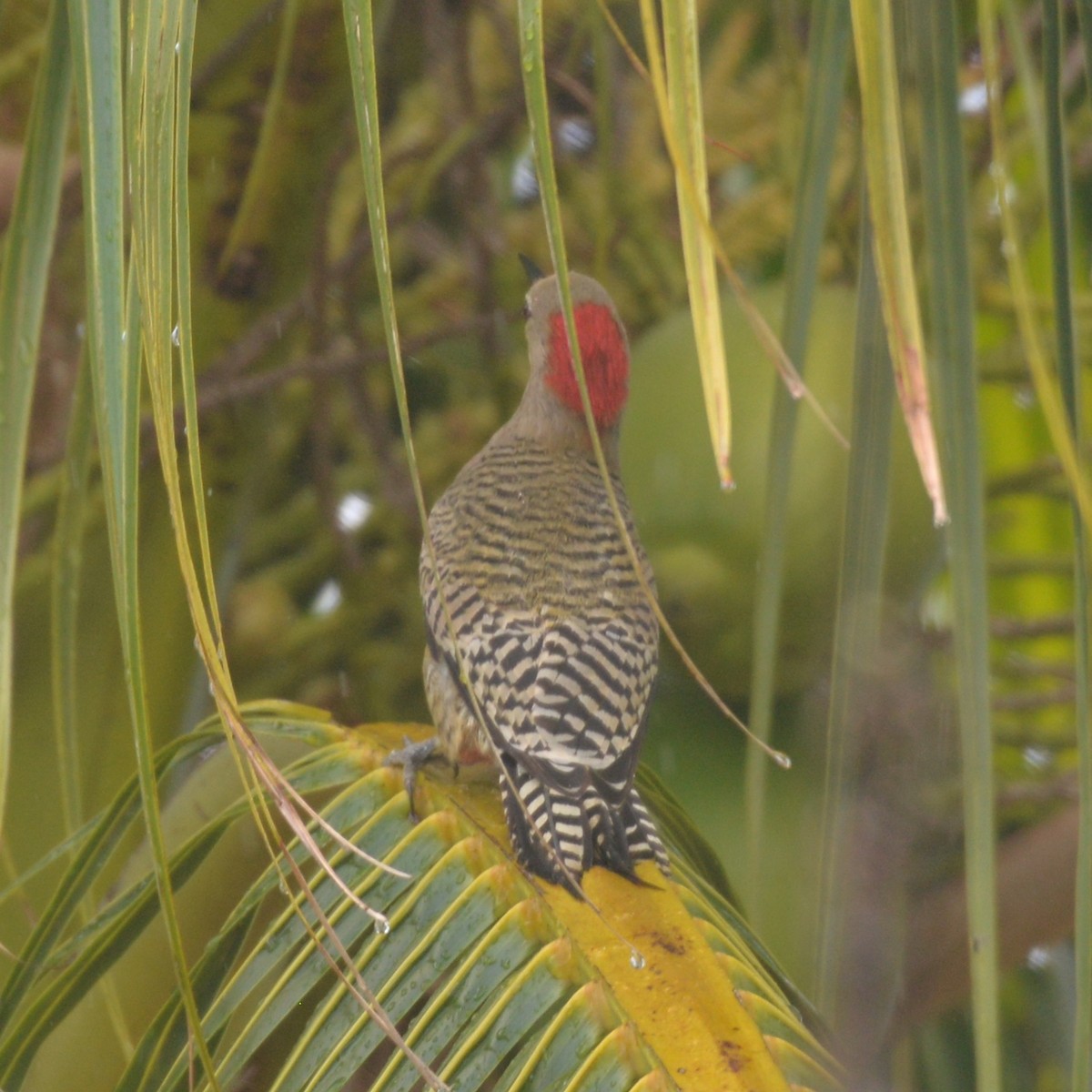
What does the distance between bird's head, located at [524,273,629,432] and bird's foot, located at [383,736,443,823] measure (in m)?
0.63

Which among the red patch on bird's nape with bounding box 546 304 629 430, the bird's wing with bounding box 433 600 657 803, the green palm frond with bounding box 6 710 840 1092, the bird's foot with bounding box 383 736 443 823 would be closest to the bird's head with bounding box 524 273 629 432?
the red patch on bird's nape with bounding box 546 304 629 430

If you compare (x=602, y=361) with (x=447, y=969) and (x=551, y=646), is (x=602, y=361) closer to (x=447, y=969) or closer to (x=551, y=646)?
(x=551, y=646)

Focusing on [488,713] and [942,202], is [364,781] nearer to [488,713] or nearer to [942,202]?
[488,713]

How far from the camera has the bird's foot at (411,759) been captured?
140 cm

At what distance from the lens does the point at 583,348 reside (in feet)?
7.56

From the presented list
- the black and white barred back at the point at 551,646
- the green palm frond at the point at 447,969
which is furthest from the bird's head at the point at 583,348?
the green palm frond at the point at 447,969

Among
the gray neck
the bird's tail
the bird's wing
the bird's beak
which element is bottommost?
the bird's tail

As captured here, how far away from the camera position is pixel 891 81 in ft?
2.64

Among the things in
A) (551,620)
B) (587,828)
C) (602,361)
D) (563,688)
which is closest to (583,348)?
(602,361)

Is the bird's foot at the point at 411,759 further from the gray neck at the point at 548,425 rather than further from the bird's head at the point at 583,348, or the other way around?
the gray neck at the point at 548,425

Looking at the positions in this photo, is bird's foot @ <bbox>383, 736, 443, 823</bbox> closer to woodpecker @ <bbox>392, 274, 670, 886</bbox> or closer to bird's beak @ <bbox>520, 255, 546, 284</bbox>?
woodpecker @ <bbox>392, 274, 670, 886</bbox>

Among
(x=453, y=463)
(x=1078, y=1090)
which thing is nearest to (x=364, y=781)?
(x=1078, y=1090)

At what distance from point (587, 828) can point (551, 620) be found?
451mm

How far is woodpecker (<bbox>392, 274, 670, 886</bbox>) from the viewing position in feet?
5.33
